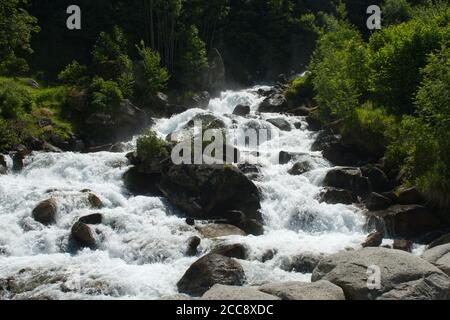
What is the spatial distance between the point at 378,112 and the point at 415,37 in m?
6.00

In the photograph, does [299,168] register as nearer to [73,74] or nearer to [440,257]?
[440,257]

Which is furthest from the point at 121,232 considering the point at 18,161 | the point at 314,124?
the point at 314,124

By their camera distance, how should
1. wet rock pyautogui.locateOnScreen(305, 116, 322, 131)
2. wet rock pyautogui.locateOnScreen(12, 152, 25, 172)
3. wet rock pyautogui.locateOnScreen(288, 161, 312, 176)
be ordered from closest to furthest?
wet rock pyautogui.locateOnScreen(12, 152, 25, 172) → wet rock pyautogui.locateOnScreen(288, 161, 312, 176) → wet rock pyautogui.locateOnScreen(305, 116, 322, 131)

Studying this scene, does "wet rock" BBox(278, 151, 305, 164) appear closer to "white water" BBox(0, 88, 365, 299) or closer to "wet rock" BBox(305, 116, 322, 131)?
"white water" BBox(0, 88, 365, 299)

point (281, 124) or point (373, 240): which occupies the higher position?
point (281, 124)

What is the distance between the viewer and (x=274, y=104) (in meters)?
53.0

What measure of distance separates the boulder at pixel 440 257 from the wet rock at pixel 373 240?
16.3 feet

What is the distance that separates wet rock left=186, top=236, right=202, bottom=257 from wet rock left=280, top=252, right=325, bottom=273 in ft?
13.9

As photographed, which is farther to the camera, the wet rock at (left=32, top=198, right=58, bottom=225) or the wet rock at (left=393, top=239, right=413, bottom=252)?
the wet rock at (left=32, top=198, right=58, bottom=225)

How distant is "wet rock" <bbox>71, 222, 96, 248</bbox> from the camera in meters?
26.5

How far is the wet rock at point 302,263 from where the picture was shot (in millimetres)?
24509

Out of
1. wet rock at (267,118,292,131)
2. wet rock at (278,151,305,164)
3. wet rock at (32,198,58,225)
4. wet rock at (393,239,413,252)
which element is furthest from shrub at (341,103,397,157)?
wet rock at (32,198,58,225)

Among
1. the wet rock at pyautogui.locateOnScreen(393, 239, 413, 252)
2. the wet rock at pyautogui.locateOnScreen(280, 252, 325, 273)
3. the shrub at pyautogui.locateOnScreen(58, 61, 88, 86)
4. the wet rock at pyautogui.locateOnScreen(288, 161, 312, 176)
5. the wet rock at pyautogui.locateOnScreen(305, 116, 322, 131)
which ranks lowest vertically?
the wet rock at pyautogui.locateOnScreen(280, 252, 325, 273)

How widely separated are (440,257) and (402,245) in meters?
5.04
